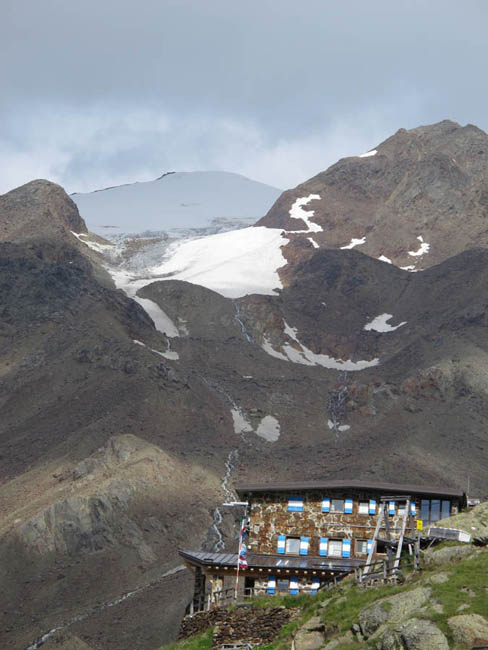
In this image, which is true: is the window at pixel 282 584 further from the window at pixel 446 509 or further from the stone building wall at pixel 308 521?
the window at pixel 446 509

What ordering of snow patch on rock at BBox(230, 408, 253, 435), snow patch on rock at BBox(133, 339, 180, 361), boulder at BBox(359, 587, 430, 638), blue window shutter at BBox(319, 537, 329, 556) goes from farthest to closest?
snow patch on rock at BBox(133, 339, 180, 361) < snow patch on rock at BBox(230, 408, 253, 435) < blue window shutter at BBox(319, 537, 329, 556) < boulder at BBox(359, 587, 430, 638)

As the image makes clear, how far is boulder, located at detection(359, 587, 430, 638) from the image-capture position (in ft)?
102

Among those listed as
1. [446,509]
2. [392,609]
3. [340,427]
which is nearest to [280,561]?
[446,509]

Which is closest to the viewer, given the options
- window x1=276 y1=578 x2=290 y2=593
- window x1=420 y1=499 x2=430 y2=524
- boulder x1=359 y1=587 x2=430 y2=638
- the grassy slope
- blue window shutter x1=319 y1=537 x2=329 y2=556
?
the grassy slope

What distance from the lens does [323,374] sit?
655 ft

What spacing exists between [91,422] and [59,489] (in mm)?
20646

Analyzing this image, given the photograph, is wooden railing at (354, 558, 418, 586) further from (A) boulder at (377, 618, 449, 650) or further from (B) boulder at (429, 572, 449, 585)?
(A) boulder at (377, 618, 449, 650)

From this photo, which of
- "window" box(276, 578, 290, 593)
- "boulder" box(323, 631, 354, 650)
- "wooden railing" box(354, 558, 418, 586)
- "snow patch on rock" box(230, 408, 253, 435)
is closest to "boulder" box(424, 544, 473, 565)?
"wooden railing" box(354, 558, 418, 586)

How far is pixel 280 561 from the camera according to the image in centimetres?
5325

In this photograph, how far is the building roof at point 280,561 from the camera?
5041 cm

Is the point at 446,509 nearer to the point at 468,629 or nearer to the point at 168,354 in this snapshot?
the point at 468,629

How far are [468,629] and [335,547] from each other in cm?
2673

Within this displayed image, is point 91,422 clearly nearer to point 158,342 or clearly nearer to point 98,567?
point 98,567

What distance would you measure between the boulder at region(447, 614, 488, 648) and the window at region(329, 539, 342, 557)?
25708 millimetres
